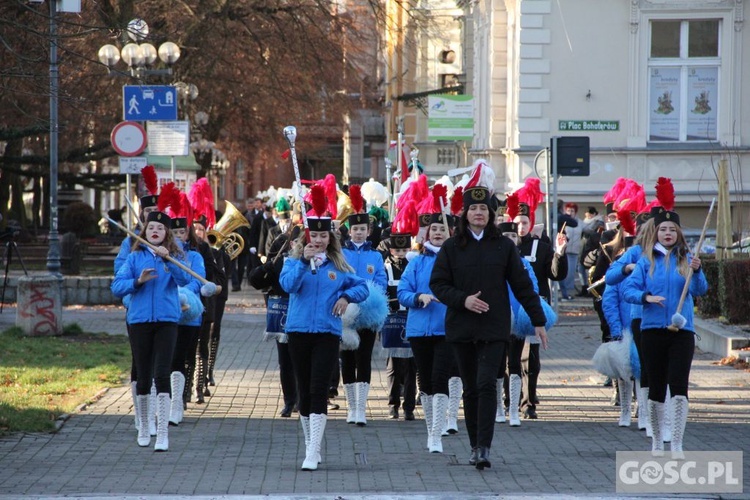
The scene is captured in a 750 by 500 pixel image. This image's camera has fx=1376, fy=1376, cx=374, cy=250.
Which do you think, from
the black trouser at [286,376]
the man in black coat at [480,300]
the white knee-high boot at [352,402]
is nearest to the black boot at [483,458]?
the man in black coat at [480,300]

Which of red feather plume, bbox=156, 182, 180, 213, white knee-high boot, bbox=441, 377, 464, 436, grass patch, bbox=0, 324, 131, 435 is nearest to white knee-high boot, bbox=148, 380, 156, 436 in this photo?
grass patch, bbox=0, 324, 131, 435

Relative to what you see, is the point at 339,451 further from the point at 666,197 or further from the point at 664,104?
the point at 664,104

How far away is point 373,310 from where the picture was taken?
11.8m

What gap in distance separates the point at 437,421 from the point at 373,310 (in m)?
1.86

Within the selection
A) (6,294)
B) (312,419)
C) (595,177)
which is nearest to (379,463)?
(312,419)

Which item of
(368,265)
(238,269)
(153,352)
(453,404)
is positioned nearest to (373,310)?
(368,265)

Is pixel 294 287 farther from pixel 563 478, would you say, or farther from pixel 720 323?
pixel 720 323

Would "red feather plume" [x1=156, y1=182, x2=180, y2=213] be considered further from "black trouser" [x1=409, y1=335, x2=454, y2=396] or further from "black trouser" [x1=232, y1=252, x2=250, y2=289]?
"black trouser" [x1=232, y1=252, x2=250, y2=289]

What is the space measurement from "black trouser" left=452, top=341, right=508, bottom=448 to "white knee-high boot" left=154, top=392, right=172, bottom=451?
2328 mm

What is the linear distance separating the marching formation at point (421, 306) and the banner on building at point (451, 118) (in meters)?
20.2

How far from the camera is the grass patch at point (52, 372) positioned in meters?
12.0

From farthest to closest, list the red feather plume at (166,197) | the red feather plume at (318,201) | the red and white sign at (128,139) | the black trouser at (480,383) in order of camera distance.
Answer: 1. the red and white sign at (128,139)
2. the red feather plume at (166,197)
3. the red feather plume at (318,201)
4. the black trouser at (480,383)

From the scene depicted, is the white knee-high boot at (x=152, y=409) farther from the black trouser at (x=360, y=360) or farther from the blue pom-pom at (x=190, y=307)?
the black trouser at (x=360, y=360)

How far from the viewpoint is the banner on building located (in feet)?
111
